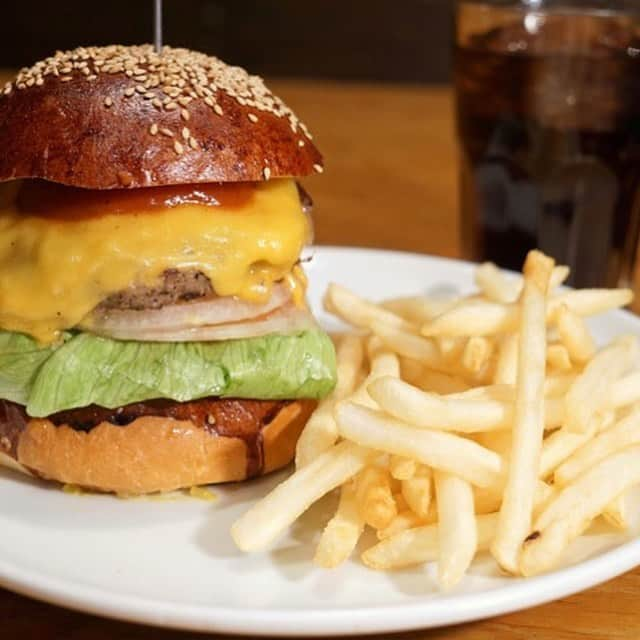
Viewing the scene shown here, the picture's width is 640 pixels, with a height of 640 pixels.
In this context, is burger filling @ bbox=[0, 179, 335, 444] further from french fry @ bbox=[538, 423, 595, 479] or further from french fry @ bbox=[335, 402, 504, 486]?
french fry @ bbox=[538, 423, 595, 479]

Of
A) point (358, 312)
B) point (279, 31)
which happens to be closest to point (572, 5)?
point (358, 312)

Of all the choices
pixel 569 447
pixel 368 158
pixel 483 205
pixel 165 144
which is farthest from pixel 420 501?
pixel 368 158

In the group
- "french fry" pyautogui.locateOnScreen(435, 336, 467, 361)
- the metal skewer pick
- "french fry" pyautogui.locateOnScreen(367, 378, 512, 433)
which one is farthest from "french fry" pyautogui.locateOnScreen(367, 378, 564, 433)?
the metal skewer pick

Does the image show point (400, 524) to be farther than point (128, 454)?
No

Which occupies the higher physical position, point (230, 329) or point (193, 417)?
point (230, 329)

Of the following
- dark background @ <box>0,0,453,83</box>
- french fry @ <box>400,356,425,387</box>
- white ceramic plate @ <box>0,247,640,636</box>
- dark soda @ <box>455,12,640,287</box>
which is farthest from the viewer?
dark background @ <box>0,0,453,83</box>

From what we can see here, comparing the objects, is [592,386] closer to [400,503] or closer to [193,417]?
[400,503]

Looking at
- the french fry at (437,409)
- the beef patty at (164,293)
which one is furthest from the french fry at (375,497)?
the beef patty at (164,293)
